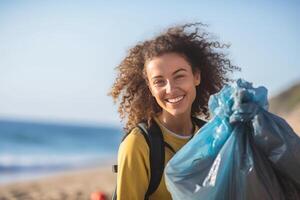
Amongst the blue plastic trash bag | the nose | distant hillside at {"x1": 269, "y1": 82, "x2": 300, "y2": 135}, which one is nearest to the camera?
the blue plastic trash bag

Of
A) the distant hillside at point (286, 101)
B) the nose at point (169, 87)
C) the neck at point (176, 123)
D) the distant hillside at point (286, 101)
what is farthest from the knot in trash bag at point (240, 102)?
the distant hillside at point (286, 101)

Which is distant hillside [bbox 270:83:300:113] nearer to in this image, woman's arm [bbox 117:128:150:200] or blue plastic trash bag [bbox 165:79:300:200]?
woman's arm [bbox 117:128:150:200]

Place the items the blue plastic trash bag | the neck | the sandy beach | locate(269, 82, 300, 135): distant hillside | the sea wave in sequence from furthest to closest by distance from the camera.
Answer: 1. locate(269, 82, 300, 135): distant hillside
2. the sea wave
3. the sandy beach
4. the neck
5. the blue plastic trash bag

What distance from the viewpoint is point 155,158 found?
2.94 metres

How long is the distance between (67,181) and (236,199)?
39.9ft

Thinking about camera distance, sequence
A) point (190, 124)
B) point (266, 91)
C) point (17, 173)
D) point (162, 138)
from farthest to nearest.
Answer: point (17, 173)
point (190, 124)
point (162, 138)
point (266, 91)

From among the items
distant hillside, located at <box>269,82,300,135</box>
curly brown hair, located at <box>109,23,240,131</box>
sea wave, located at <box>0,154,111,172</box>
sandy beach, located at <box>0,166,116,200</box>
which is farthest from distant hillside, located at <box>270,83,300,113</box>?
curly brown hair, located at <box>109,23,240,131</box>

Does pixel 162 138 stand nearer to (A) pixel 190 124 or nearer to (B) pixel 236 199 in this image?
(A) pixel 190 124

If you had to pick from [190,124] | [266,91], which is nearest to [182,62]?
[190,124]

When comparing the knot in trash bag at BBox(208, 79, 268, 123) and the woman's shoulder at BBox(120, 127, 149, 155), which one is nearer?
the knot in trash bag at BBox(208, 79, 268, 123)

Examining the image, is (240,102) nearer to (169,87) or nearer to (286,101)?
(169,87)

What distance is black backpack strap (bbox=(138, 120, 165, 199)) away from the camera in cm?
294

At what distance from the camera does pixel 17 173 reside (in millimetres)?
18453

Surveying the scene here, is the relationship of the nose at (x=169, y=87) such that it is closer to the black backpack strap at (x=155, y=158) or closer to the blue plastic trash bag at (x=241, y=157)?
the black backpack strap at (x=155, y=158)
